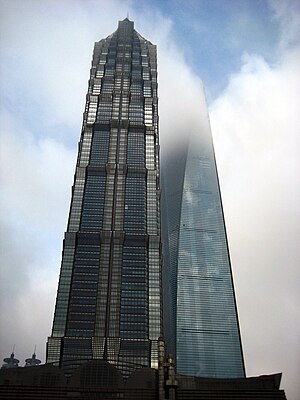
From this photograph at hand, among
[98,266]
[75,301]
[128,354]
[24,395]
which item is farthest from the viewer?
[98,266]

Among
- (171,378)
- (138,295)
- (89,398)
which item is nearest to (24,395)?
(89,398)

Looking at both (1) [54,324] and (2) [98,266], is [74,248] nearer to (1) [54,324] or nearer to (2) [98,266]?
(2) [98,266]

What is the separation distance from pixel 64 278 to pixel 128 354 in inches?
1554

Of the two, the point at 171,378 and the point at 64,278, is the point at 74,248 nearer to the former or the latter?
the point at 64,278

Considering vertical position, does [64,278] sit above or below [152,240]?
below

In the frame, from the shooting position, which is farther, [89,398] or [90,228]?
[90,228]

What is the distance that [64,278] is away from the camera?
181m

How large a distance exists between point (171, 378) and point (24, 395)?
3022cm

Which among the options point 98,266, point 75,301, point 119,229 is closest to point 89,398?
point 75,301

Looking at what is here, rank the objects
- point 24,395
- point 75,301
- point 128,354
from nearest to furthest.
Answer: point 24,395 < point 128,354 < point 75,301

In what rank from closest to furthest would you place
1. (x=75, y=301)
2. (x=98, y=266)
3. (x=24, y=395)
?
(x=24, y=395) → (x=75, y=301) → (x=98, y=266)

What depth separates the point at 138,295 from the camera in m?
179

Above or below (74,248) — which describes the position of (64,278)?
below

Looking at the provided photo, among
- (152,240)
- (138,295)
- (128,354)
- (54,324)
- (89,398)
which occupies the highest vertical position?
(152,240)
